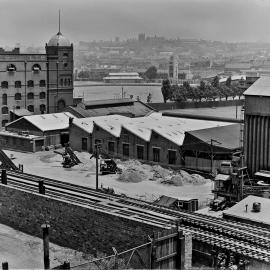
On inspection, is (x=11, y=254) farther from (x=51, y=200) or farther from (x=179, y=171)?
(x=179, y=171)

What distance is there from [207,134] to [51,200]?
2014 centimetres

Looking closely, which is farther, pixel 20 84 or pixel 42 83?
pixel 42 83

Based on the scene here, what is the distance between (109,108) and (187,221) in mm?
44140

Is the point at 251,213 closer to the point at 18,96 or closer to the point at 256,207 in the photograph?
the point at 256,207

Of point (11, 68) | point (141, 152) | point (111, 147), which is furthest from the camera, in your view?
point (11, 68)

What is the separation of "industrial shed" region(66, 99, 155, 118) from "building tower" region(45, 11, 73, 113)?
5139 millimetres

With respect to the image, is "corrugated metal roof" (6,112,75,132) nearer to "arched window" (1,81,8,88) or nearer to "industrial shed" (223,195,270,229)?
"arched window" (1,81,8,88)

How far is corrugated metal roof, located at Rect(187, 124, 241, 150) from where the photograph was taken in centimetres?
3934

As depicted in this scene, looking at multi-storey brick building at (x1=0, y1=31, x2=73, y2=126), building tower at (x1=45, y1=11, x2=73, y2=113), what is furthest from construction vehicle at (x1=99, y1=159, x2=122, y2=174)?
building tower at (x1=45, y1=11, x2=73, y2=113)

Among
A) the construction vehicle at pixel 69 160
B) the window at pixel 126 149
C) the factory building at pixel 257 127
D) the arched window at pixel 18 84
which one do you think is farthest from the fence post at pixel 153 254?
the arched window at pixel 18 84

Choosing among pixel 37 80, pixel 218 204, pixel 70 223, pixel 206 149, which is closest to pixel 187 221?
pixel 70 223

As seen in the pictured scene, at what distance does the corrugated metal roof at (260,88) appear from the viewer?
104ft

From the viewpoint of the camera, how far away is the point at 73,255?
21844 mm

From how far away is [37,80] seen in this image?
213ft
